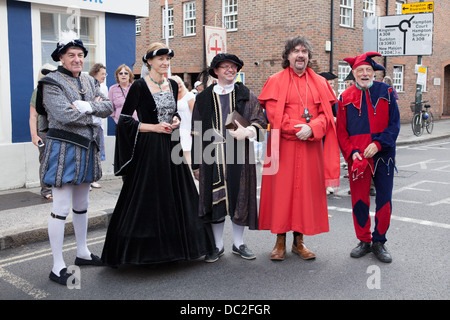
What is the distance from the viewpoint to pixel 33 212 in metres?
6.05

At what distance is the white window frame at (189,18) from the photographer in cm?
2088

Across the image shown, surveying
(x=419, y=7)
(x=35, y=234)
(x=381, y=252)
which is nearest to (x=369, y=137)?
(x=381, y=252)

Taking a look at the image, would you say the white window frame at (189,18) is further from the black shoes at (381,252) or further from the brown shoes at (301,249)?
the black shoes at (381,252)

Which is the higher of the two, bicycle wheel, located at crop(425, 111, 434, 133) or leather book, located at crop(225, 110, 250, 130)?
leather book, located at crop(225, 110, 250, 130)

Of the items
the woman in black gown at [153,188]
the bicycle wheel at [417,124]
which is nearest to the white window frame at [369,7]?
the bicycle wheel at [417,124]

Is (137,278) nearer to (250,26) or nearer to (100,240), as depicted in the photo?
(100,240)

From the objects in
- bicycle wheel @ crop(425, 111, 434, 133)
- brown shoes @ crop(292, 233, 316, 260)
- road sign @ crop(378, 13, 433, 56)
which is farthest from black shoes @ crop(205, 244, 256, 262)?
bicycle wheel @ crop(425, 111, 434, 133)

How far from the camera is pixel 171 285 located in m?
3.91

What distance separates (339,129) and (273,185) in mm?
869

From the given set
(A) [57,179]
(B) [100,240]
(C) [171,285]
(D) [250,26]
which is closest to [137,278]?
(C) [171,285]

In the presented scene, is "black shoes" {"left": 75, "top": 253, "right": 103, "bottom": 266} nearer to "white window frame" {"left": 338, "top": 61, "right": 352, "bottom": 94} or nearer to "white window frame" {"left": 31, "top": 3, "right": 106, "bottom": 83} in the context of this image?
"white window frame" {"left": 31, "top": 3, "right": 106, "bottom": 83}

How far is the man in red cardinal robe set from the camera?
4.38 m

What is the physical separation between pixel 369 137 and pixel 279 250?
54.6 inches

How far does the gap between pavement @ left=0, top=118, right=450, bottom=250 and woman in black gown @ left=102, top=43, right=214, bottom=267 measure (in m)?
1.52
